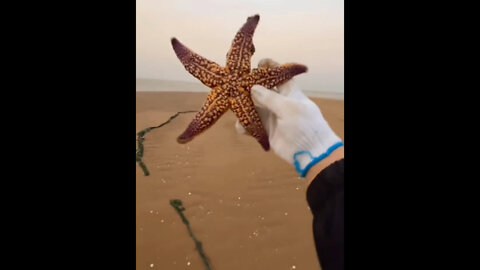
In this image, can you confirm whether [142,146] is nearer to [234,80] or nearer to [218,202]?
[218,202]

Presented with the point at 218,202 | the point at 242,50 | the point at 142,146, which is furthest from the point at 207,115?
the point at 142,146

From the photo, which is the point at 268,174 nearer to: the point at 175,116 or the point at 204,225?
the point at 204,225

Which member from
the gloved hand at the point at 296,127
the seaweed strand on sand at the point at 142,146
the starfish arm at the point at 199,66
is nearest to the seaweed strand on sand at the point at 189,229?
the seaweed strand on sand at the point at 142,146

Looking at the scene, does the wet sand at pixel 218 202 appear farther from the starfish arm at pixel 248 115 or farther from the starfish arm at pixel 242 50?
the starfish arm at pixel 242 50

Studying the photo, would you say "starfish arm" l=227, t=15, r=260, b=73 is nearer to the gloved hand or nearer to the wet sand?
the gloved hand

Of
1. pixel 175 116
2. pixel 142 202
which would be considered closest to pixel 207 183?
Result: pixel 142 202

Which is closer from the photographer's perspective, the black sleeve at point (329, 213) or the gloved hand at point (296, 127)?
the black sleeve at point (329, 213)
